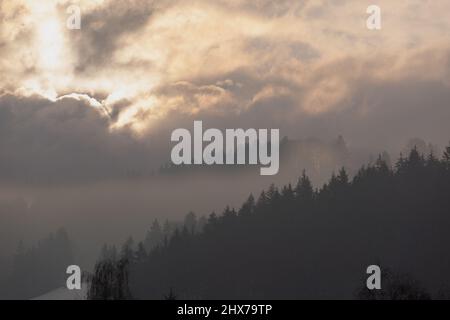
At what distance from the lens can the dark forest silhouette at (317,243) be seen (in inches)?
5162

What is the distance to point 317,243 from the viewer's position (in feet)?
480

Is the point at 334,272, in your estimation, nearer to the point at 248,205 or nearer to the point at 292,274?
the point at 292,274

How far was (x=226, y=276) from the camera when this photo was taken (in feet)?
481

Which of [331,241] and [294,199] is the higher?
[294,199]

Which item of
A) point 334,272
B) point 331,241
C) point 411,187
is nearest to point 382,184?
point 411,187

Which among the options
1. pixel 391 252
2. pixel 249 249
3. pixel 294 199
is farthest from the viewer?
pixel 294 199

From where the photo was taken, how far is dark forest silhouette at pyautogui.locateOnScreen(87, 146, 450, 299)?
5162 inches
